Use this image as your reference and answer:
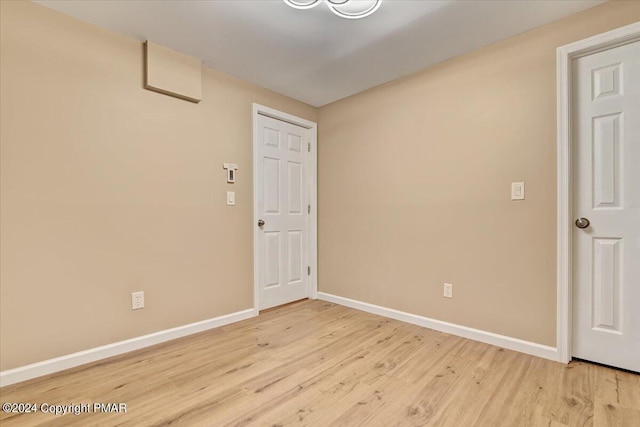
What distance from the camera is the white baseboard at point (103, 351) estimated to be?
70.4 inches

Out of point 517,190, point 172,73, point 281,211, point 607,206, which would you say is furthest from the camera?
point 281,211

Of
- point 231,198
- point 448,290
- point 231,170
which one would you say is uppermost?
point 231,170

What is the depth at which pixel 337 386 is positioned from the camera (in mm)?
1754

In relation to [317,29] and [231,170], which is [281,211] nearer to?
[231,170]

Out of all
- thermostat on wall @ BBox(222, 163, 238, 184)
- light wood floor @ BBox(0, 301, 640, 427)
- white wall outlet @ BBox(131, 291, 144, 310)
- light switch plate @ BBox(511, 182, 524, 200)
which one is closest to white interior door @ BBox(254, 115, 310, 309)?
thermostat on wall @ BBox(222, 163, 238, 184)

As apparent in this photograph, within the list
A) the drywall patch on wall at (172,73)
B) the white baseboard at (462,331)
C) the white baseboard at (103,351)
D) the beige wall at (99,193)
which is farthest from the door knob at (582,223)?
the drywall patch on wall at (172,73)

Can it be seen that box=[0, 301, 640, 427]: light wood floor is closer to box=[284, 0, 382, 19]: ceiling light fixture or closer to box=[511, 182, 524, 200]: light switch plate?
box=[511, 182, 524, 200]: light switch plate

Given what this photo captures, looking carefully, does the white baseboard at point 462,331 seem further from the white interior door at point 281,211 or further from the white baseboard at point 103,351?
the white baseboard at point 103,351

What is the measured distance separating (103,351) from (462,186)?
297 cm

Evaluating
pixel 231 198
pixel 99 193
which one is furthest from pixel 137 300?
pixel 231 198

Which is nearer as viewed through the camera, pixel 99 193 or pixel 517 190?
pixel 99 193

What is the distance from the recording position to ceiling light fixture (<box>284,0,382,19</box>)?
1786mm

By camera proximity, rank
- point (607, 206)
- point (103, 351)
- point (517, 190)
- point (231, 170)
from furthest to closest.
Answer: point (231, 170) < point (517, 190) < point (103, 351) < point (607, 206)

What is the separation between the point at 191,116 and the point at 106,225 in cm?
110
